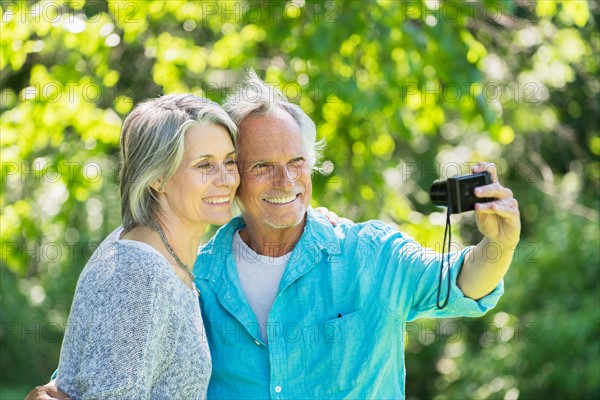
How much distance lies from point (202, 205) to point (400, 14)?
86.4 inches

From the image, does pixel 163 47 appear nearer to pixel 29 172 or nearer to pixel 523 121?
pixel 29 172

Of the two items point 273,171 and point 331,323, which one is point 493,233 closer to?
point 331,323

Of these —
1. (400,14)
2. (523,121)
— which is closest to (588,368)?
(523,121)

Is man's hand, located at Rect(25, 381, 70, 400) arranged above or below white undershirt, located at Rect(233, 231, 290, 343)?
below

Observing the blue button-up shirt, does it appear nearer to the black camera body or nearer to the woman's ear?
the black camera body

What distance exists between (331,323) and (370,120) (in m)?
2.54

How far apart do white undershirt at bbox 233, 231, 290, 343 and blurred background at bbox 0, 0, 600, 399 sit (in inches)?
59.7

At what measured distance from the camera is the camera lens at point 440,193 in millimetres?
2113

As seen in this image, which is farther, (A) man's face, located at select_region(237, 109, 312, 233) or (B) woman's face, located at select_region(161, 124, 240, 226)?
(A) man's face, located at select_region(237, 109, 312, 233)

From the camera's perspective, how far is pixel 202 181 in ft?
7.28

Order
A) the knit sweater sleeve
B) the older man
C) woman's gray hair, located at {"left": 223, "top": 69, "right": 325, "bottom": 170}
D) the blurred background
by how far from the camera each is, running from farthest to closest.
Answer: the blurred background → woman's gray hair, located at {"left": 223, "top": 69, "right": 325, "bottom": 170} → the older man → the knit sweater sleeve

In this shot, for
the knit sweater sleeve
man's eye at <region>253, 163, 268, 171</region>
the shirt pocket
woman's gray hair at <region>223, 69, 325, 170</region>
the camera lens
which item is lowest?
the shirt pocket

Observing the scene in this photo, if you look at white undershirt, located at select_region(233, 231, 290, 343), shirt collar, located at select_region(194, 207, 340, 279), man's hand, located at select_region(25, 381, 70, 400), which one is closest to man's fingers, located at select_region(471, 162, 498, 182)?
shirt collar, located at select_region(194, 207, 340, 279)

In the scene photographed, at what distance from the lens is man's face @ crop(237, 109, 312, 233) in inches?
96.0
